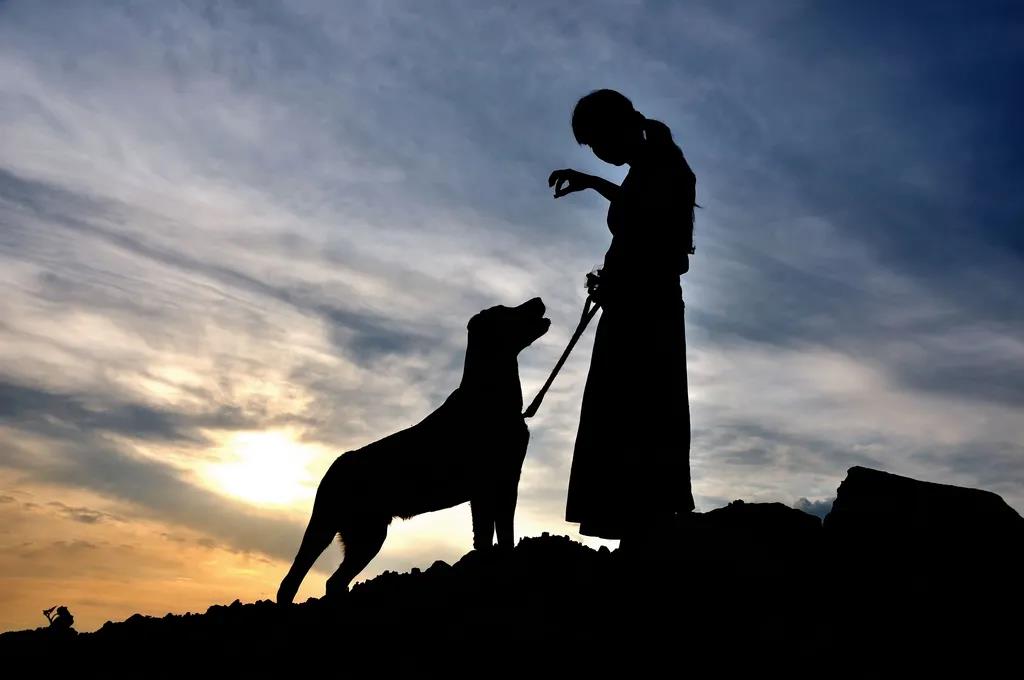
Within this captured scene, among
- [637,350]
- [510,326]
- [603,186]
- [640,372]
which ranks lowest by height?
[640,372]

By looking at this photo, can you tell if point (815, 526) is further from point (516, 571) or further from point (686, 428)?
point (516, 571)

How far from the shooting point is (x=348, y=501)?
7895 mm

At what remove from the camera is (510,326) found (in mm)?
7758

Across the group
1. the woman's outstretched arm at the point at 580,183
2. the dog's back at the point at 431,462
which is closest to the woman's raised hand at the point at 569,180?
the woman's outstretched arm at the point at 580,183

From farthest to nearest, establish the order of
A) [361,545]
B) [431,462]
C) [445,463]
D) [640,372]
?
[361,545] → [431,462] → [445,463] → [640,372]

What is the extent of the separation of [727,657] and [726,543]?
137 centimetres

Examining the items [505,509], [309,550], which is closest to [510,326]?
[505,509]

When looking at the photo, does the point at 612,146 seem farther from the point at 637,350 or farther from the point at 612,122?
the point at 637,350

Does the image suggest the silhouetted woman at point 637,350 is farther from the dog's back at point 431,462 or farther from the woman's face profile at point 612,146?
the dog's back at point 431,462

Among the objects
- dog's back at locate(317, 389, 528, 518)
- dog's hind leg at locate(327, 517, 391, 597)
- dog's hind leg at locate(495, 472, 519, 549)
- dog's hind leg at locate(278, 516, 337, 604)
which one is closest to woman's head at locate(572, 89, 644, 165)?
dog's back at locate(317, 389, 528, 518)

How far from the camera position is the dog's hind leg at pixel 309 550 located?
25.9ft

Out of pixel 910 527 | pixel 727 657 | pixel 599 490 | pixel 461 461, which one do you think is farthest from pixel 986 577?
pixel 461 461

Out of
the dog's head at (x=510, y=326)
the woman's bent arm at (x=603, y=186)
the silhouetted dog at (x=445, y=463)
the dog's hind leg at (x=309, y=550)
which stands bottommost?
the dog's hind leg at (x=309, y=550)

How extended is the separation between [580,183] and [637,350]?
140cm
